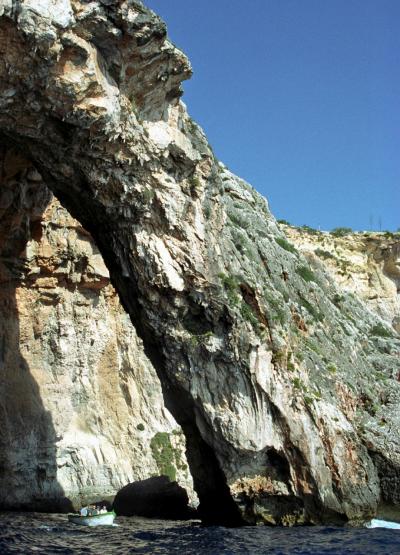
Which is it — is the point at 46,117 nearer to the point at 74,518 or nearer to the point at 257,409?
the point at 257,409

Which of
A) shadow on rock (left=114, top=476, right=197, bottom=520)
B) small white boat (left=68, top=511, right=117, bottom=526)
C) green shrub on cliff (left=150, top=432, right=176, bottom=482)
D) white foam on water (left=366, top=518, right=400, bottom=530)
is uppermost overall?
green shrub on cliff (left=150, top=432, right=176, bottom=482)

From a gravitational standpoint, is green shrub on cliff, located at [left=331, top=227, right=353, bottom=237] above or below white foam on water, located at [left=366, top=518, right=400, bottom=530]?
above

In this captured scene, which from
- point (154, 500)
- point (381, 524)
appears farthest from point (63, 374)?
point (381, 524)

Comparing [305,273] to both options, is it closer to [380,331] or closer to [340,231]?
[380,331]

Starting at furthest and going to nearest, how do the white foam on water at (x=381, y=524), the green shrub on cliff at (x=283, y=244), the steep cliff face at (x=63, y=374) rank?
the green shrub on cliff at (x=283, y=244), the steep cliff face at (x=63, y=374), the white foam on water at (x=381, y=524)

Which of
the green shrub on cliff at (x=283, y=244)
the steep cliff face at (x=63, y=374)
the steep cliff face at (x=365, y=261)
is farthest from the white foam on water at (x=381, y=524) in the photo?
the steep cliff face at (x=365, y=261)

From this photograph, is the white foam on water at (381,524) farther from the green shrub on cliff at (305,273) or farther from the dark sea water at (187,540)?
the green shrub on cliff at (305,273)

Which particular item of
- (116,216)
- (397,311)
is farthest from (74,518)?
(397,311)

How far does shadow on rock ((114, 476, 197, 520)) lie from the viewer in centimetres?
2883

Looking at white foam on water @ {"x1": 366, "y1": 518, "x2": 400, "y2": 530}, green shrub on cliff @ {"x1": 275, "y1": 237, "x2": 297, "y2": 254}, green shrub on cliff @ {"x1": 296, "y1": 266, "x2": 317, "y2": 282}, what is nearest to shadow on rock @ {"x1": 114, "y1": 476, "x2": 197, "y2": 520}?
white foam on water @ {"x1": 366, "y1": 518, "x2": 400, "y2": 530}

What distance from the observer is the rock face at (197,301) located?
21.5 metres

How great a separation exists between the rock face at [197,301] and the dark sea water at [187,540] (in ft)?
5.28

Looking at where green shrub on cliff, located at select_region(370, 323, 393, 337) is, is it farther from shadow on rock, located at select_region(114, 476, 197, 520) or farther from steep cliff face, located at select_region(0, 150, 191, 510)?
shadow on rock, located at select_region(114, 476, 197, 520)

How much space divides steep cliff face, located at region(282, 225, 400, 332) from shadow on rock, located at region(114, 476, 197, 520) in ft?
91.2
